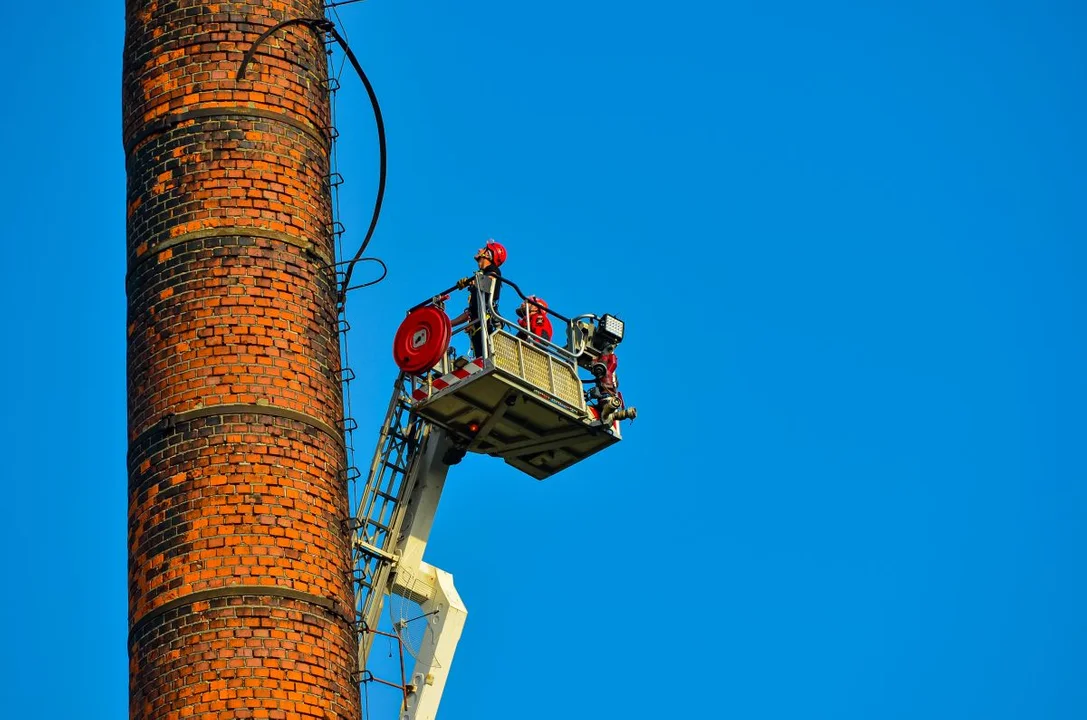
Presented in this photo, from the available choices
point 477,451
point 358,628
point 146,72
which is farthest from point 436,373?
point 146,72

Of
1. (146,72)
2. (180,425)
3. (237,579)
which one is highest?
(146,72)

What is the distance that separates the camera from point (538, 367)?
26203 mm

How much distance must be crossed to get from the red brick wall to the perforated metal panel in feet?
7.02

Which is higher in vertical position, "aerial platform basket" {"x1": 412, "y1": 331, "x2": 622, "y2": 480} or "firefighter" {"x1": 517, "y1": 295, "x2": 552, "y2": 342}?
"firefighter" {"x1": 517, "y1": 295, "x2": 552, "y2": 342}

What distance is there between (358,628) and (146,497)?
139 inches

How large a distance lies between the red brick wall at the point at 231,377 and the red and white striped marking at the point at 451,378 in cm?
176

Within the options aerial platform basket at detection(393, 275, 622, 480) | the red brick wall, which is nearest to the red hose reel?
aerial platform basket at detection(393, 275, 622, 480)

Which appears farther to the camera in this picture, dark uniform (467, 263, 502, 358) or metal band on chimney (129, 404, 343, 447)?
Answer: dark uniform (467, 263, 502, 358)

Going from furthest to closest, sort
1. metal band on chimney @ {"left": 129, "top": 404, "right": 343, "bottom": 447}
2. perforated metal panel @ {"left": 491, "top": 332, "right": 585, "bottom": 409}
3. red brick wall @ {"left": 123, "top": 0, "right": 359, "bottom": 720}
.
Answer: perforated metal panel @ {"left": 491, "top": 332, "right": 585, "bottom": 409}, metal band on chimney @ {"left": 129, "top": 404, "right": 343, "bottom": 447}, red brick wall @ {"left": 123, "top": 0, "right": 359, "bottom": 720}

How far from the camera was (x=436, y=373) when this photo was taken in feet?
85.1

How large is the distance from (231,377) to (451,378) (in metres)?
3.43

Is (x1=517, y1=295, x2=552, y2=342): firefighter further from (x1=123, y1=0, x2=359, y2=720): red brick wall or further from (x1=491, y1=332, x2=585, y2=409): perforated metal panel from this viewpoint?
(x1=123, y1=0, x2=359, y2=720): red brick wall

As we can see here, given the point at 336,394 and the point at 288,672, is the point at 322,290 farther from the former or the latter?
the point at 288,672

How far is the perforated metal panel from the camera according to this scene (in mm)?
25797
